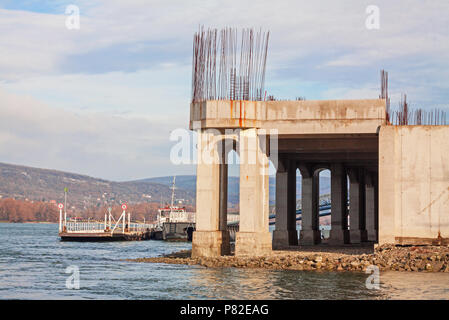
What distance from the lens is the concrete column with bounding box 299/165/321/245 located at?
74.6 metres

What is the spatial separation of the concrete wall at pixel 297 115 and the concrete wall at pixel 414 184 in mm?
1537

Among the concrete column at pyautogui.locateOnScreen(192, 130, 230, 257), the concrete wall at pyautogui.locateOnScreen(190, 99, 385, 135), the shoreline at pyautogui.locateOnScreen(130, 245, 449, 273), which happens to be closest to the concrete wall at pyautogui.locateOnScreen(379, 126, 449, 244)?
the shoreline at pyautogui.locateOnScreen(130, 245, 449, 273)

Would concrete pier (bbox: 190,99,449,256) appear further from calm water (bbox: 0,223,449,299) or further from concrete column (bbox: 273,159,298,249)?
concrete column (bbox: 273,159,298,249)

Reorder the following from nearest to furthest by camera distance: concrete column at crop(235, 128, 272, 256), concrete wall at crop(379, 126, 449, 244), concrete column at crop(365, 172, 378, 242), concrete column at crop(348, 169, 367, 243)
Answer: concrete wall at crop(379, 126, 449, 244), concrete column at crop(235, 128, 272, 256), concrete column at crop(348, 169, 367, 243), concrete column at crop(365, 172, 378, 242)

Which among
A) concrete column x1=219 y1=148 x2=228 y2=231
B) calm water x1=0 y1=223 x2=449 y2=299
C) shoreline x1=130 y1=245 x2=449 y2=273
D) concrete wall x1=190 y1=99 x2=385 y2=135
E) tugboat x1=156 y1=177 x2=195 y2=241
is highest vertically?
concrete wall x1=190 y1=99 x2=385 y2=135

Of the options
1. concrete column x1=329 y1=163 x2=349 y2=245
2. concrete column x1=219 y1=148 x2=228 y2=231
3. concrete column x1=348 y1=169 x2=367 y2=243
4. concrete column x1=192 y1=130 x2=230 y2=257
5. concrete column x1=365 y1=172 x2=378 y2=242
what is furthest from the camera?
concrete column x1=365 y1=172 x2=378 y2=242

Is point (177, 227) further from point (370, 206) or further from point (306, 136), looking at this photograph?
point (306, 136)

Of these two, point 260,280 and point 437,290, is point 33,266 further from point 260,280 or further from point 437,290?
point 437,290

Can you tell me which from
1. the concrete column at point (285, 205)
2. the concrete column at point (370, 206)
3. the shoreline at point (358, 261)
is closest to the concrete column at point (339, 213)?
the concrete column at point (285, 205)

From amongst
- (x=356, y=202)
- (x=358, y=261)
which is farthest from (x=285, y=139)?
(x=356, y=202)

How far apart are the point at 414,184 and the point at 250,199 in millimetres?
10289

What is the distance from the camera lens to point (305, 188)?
2943 inches

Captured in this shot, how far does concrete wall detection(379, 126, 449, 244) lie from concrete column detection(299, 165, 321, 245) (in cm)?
2707
